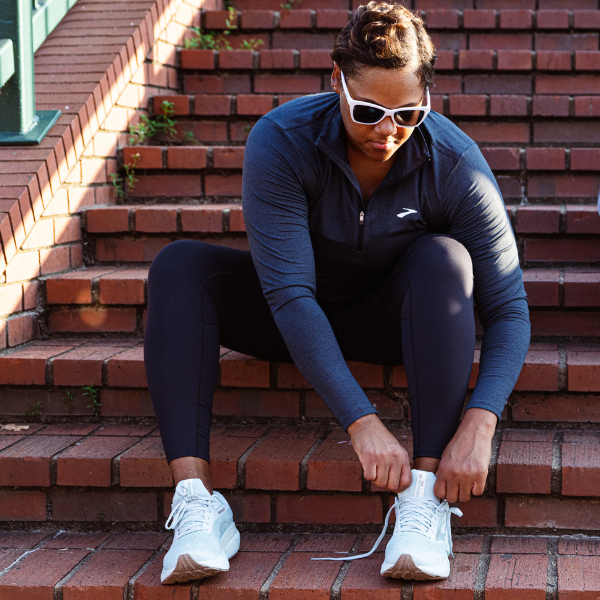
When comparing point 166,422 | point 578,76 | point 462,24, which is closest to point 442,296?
point 166,422

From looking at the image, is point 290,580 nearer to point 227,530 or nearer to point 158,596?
point 227,530

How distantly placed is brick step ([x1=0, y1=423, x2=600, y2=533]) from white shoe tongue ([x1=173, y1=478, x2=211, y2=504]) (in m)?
0.24

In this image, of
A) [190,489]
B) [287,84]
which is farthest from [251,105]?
[190,489]

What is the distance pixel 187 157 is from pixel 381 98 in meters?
1.50

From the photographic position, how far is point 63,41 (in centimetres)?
308

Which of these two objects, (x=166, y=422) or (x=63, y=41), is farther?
(x=63, y=41)

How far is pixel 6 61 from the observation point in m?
2.39

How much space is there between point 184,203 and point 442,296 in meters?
1.61

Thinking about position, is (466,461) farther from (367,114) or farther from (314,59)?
(314,59)

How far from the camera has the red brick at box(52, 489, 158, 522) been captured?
1.91m

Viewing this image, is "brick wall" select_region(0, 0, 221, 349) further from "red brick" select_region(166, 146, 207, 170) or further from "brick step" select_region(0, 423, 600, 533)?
"brick step" select_region(0, 423, 600, 533)

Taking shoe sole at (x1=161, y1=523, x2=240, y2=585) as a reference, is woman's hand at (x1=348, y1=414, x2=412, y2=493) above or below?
above

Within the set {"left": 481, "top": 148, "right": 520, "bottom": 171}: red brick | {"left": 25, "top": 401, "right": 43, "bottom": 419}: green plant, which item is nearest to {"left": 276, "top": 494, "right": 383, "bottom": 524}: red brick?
{"left": 25, "top": 401, "right": 43, "bottom": 419}: green plant

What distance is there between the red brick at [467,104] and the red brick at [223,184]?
0.97 metres
